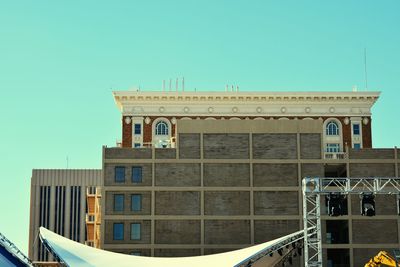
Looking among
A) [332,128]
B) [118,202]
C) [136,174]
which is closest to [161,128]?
[332,128]

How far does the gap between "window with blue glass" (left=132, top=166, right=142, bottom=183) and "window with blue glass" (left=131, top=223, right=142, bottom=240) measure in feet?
13.0

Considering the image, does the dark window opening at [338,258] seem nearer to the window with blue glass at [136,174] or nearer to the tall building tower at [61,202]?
the window with blue glass at [136,174]

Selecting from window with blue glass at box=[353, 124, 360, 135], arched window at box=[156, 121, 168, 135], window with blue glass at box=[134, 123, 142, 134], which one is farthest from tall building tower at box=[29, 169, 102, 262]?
window with blue glass at box=[353, 124, 360, 135]

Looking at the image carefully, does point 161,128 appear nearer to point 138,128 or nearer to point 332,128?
point 138,128

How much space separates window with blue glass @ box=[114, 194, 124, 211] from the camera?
79000 mm

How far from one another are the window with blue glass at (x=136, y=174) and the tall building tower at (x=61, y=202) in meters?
89.6

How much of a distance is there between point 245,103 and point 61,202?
251ft

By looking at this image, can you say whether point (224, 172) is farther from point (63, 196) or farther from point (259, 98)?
point (63, 196)

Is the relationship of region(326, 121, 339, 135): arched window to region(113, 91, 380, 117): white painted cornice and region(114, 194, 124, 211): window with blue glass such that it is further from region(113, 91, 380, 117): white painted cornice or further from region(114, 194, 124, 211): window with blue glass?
region(114, 194, 124, 211): window with blue glass

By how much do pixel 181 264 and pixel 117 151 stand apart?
20302 mm

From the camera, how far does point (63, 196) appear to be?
17462 cm

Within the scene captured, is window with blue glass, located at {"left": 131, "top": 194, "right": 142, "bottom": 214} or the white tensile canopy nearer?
the white tensile canopy

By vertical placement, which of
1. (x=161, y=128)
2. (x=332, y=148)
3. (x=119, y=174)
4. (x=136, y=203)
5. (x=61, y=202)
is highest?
(x=161, y=128)

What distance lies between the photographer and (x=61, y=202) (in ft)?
571
